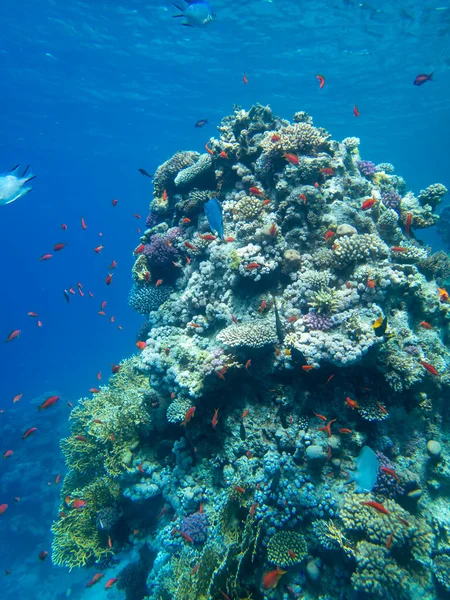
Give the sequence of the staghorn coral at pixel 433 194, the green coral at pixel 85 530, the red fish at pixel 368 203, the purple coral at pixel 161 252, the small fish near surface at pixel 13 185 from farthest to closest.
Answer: the staghorn coral at pixel 433 194
the purple coral at pixel 161 252
the green coral at pixel 85 530
the red fish at pixel 368 203
the small fish near surface at pixel 13 185

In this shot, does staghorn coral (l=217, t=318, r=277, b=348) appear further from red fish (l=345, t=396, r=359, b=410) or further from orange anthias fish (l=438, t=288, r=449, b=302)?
orange anthias fish (l=438, t=288, r=449, b=302)

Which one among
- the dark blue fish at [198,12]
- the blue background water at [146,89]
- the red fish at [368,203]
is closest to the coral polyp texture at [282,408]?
the red fish at [368,203]

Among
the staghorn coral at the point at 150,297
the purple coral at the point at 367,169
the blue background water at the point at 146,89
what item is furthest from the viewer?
the blue background water at the point at 146,89

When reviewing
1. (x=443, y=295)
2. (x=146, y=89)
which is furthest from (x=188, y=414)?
(x=146, y=89)

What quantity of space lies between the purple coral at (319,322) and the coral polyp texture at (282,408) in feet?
0.08

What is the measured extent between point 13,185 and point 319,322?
16.8ft

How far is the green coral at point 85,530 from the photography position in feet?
23.2

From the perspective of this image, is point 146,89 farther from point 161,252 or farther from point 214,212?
point 214,212

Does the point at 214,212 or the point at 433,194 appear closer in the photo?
the point at 214,212

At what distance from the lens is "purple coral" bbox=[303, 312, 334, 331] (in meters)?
5.48

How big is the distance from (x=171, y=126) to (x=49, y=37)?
1806cm

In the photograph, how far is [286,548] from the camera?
16.0ft

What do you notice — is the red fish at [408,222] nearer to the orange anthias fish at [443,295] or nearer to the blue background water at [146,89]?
the orange anthias fish at [443,295]

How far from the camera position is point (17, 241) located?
99562 millimetres
